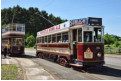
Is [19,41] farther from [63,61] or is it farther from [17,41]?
[63,61]

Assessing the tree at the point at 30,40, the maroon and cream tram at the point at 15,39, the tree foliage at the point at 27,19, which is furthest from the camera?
the tree foliage at the point at 27,19

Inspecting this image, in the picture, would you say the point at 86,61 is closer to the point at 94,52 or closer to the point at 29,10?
the point at 94,52

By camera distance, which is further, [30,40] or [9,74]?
[30,40]

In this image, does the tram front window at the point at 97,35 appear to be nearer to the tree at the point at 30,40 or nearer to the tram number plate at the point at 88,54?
the tram number plate at the point at 88,54

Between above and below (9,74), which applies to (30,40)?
above

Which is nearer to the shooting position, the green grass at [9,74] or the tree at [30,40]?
the green grass at [9,74]

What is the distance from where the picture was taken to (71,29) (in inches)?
463

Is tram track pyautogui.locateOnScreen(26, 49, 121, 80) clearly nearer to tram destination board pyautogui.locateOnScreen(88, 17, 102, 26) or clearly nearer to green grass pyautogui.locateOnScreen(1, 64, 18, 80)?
green grass pyautogui.locateOnScreen(1, 64, 18, 80)

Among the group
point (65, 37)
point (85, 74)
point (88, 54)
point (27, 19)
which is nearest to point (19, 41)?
point (65, 37)

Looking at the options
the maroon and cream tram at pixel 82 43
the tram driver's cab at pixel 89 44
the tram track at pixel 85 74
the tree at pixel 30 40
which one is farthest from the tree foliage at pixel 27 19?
the tram track at pixel 85 74

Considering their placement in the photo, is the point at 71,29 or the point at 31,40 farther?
the point at 31,40

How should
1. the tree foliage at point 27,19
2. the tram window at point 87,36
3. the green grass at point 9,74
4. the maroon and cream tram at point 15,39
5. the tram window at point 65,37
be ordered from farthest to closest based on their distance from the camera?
the tree foliage at point 27,19
the maroon and cream tram at point 15,39
the tram window at point 65,37
the tram window at point 87,36
the green grass at point 9,74

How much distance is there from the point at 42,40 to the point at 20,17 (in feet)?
199

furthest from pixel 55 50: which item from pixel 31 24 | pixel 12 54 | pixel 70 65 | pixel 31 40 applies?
pixel 31 24
